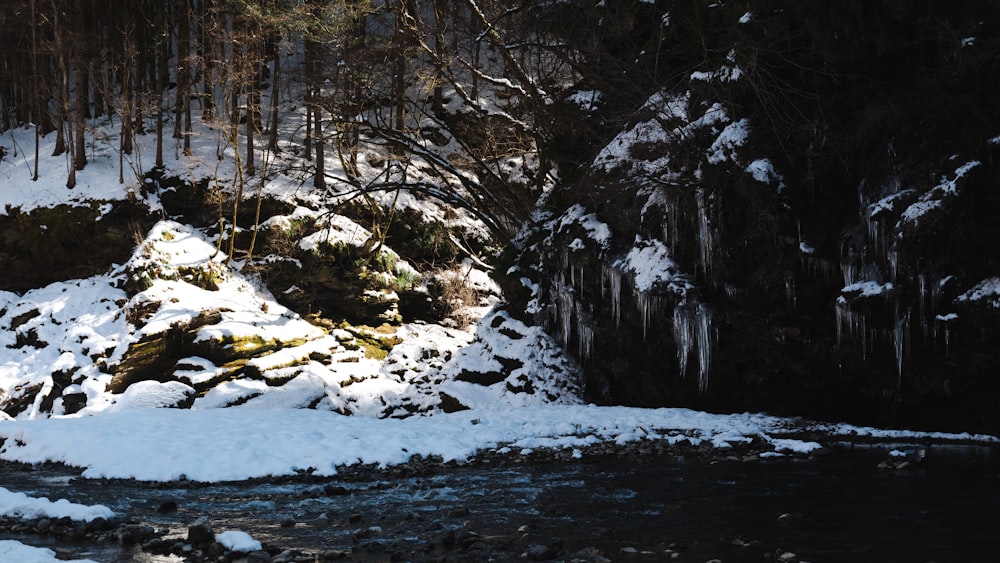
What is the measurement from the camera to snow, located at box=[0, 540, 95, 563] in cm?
637

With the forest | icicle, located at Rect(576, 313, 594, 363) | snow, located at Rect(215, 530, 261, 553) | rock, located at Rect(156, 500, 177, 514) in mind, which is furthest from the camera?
icicle, located at Rect(576, 313, 594, 363)

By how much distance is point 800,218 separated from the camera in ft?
44.3

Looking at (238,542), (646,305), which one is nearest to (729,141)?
(646,305)

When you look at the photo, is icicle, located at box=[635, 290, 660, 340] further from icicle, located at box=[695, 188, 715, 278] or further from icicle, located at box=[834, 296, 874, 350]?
icicle, located at box=[834, 296, 874, 350]

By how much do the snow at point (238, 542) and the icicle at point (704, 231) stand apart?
33.4ft

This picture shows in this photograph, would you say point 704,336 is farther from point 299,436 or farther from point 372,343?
point 372,343

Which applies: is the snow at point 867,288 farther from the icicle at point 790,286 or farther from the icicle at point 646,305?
the icicle at point 646,305

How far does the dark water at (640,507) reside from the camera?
22.8 ft

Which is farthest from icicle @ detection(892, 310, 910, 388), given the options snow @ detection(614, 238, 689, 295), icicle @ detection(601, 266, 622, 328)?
icicle @ detection(601, 266, 622, 328)

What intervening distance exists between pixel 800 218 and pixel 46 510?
12512 mm

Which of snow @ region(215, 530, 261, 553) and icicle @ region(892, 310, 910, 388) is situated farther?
icicle @ region(892, 310, 910, 388)

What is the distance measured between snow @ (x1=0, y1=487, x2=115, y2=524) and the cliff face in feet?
34.8

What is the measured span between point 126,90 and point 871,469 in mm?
26446

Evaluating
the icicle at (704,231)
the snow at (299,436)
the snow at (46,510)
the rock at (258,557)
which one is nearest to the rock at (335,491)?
the snow at (299,436)
